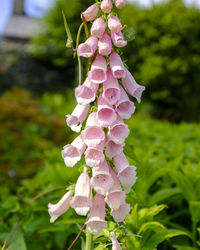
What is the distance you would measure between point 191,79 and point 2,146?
10764 millimetres

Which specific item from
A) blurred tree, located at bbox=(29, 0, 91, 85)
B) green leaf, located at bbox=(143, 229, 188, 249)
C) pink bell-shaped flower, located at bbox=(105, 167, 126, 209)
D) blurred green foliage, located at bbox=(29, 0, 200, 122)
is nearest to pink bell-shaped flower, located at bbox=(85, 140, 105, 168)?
pink bell-shaped flower, located at bbox=(105, 167, 126, 209)

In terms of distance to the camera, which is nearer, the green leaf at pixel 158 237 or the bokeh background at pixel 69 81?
the green leaf at pixel 158 237

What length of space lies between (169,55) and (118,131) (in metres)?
13.5

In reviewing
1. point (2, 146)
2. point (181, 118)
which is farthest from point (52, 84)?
point (2, 146)

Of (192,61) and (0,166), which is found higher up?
(192,61)

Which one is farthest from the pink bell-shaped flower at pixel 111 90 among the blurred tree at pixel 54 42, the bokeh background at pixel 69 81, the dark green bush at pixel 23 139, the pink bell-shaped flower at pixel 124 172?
the blurred tree at pixel 54 42

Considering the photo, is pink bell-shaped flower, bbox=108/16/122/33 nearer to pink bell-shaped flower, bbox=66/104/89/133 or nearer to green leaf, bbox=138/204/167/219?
pink bell-shaped flower, bbox=66/104/89/133

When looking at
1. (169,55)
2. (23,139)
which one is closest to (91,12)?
(23,139)

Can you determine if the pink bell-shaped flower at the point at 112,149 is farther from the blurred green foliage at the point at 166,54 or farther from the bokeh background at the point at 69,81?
the blurred green foliage at the point at 166,54

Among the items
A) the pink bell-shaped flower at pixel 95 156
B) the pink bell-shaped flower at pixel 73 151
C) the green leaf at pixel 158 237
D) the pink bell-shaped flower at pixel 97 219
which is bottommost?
the green leaf at pixel 158 237

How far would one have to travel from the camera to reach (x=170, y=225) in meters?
1.83

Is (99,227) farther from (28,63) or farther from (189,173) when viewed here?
(28,63)

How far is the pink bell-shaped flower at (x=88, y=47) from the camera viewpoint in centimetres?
108

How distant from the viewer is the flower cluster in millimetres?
1066
